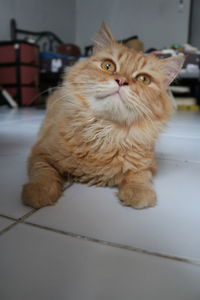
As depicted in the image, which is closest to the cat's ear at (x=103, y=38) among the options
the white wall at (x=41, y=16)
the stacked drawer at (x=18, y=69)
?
the stacked drawer at (x=18, y=69)

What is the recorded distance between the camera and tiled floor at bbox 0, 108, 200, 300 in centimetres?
50

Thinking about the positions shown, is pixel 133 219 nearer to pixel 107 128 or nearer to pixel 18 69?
pixel 107 128

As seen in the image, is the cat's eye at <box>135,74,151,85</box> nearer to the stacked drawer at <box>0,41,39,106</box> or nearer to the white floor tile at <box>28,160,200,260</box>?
the white floor tile at <box>28,160,200,260</box>

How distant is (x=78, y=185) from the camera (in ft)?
3.31

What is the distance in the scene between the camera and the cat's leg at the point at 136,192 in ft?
2.74

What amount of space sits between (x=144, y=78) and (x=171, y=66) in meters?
0.21

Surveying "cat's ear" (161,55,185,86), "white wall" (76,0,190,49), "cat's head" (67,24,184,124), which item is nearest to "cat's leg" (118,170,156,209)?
"cat's head" (67,24,184,124)

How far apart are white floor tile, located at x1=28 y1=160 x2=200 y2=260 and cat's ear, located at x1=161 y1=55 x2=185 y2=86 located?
0.47 m

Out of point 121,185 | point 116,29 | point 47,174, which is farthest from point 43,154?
point 116,29

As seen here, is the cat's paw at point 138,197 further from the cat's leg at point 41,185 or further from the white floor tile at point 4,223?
the white floor tile at point 4,223

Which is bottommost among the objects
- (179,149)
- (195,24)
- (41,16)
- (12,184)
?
(179,149)

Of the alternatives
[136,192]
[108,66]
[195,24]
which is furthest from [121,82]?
[195,24]

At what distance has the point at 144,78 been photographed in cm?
104

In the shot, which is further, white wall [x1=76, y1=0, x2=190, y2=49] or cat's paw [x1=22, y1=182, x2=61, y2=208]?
white wall [x1=76, y1=0, x2=190, y2=49]
